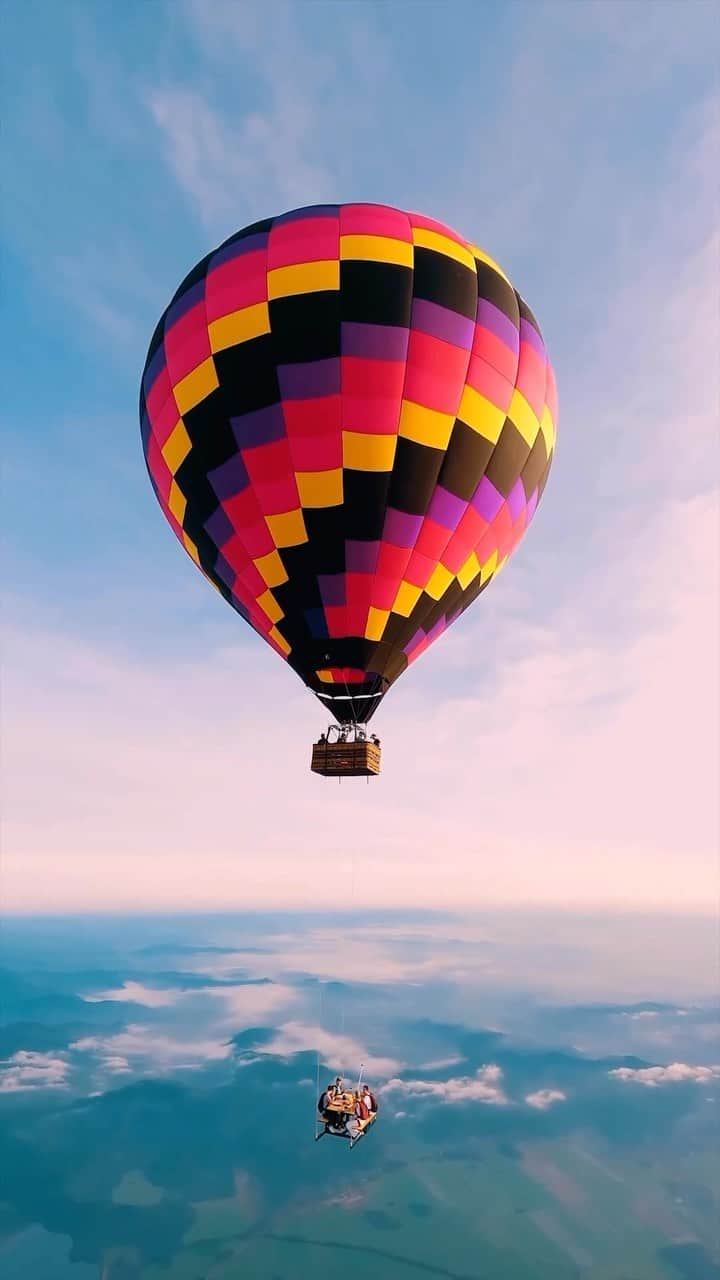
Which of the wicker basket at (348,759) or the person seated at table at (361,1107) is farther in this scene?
the wicker basket at (348,759)

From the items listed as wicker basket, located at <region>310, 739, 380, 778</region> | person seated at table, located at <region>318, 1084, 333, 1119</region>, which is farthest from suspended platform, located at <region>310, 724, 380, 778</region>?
person seated at table, located at <region>318, 1084, 333, 1119</region>

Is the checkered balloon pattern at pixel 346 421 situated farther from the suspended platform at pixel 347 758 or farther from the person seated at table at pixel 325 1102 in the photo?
the person seated at table at pixel 325 1102

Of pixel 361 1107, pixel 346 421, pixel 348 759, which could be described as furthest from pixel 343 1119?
pixel 346 421

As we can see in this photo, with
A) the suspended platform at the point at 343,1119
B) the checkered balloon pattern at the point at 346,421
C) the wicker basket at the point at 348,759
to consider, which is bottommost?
the suspended platform at the point at 343,1119

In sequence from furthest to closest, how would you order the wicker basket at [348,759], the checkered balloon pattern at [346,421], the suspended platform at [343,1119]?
the wicker basket at [348,759]
the checkered balloon pattern at [346,421]
the suspended platform at [343,1119]

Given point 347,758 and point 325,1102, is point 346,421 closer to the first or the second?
point 347,758

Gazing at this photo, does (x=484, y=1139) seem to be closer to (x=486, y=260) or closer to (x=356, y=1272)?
(x=356, y=1272)

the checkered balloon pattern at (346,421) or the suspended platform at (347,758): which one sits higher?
the checkered balloon pattern at (346,421)

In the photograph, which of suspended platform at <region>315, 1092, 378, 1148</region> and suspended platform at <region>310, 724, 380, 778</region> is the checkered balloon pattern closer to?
Answer: suspended platform at <region>310, 724, 380, 778</region>

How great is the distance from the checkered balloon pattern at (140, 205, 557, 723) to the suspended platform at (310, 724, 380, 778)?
768mm

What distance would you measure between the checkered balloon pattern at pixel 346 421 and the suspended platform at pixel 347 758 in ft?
2.52

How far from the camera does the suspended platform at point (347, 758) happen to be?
15.6m

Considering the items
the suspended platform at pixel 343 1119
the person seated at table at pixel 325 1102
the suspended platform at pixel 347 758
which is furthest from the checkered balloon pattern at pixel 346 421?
the suspended platform at pixel 343 1119

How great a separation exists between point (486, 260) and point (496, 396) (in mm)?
4147
